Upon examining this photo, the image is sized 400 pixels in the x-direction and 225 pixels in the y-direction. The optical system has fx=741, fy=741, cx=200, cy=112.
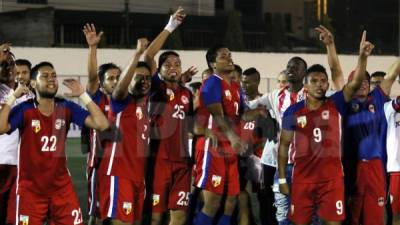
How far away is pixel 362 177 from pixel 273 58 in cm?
2406

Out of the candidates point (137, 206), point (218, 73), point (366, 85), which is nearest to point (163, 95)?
point (218, 73)

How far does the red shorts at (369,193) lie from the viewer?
7547 mm

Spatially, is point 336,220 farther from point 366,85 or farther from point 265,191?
point 265,191

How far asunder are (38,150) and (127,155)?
3.12 ft

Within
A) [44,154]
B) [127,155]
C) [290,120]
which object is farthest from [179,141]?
[44,154]

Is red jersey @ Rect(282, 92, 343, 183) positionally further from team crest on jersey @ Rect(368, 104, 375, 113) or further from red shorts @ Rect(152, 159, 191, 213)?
red shorts @ Rect(152, 159, 191, 213)

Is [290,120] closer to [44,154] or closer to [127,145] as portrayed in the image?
[127,145]

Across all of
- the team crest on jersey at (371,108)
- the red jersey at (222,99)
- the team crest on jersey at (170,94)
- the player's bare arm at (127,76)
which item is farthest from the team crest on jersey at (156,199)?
the team crest on jersey at (371,108)

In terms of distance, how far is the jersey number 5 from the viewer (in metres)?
6.62

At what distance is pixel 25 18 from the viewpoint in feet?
105

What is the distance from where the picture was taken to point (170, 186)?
7879 millimetres

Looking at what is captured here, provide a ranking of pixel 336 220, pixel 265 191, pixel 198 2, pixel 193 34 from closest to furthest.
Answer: pixel 336 220 → pixel 265 191 → pixel 193 34 → pixel 198 2

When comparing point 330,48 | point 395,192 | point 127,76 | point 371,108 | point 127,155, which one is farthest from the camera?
point 395,192

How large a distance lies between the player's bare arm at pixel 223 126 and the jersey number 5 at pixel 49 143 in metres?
1.90
